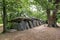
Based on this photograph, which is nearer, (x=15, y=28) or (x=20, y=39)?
(x=20, y=39)

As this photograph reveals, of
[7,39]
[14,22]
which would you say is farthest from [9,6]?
[7,39]

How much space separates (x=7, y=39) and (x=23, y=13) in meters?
6.39

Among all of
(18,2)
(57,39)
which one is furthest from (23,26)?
(57,39)

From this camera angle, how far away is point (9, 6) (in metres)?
7.81

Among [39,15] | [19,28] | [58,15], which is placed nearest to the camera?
[19,28]

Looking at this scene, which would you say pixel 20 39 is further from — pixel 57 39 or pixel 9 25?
pixel 9 25

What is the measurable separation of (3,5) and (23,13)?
4.74 meters

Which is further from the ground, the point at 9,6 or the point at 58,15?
the point at 9,6

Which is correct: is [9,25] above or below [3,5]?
below

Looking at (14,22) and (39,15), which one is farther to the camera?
(39,15)

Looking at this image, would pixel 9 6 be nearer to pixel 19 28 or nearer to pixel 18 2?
pixel 18 2

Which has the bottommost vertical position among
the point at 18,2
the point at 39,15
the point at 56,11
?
the point at 39,15

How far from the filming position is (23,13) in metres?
12.1

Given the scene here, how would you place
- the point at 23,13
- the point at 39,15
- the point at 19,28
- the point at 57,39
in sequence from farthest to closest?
the point at 39,15, the point at 23,13, the point at 19,28, the point at 57,39
